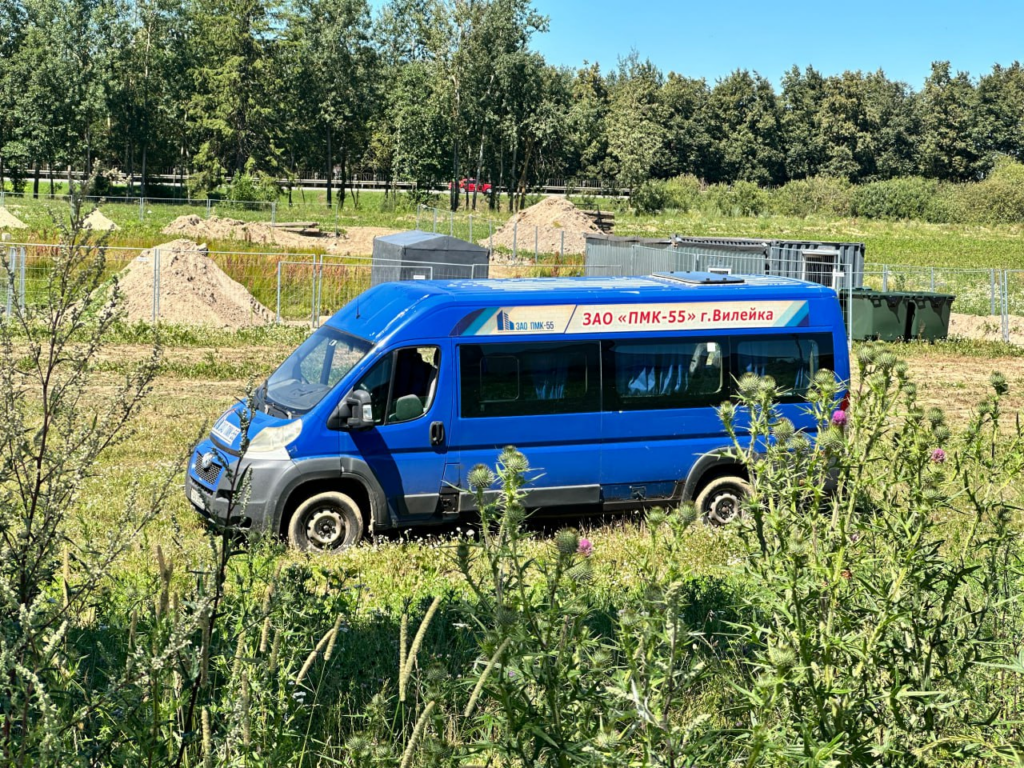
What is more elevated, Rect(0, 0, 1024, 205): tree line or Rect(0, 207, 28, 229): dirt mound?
Rect(0, 0, 1024, 205): tree line

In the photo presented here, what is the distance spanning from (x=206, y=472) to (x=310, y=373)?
1.24 metres

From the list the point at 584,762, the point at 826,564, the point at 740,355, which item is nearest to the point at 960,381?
the point at 740,355

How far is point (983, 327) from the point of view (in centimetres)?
2739

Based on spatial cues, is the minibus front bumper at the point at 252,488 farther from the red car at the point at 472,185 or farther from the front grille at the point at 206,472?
the red car at the point at 472,185

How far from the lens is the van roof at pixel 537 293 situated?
9359mm

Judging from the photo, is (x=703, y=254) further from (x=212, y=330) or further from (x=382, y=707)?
(x=382, y=707)

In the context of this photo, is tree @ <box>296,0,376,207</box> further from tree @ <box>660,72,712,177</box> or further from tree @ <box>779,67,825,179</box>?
tree @ <box>779,67,825,179</box>

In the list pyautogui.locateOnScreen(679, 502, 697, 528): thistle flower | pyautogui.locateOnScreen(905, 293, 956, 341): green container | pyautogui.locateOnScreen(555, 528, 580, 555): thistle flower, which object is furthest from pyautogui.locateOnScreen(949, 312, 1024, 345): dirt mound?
pyautogui.locateOnScreen(555, 528, 580, 555): thistle flower

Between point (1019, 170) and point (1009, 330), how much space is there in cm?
6319

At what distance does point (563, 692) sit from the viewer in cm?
275

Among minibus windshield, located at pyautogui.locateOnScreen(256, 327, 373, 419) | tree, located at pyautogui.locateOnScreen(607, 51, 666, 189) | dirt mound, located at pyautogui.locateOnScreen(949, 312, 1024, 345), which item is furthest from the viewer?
tree, located at pyautogui.locateOnScreen(607, 51, 666, 189)

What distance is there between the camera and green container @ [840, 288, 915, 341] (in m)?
24.8

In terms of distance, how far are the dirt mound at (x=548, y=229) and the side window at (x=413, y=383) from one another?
121 feet

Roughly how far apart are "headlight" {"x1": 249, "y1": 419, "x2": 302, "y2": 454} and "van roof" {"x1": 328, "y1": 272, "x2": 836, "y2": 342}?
3.23ft
